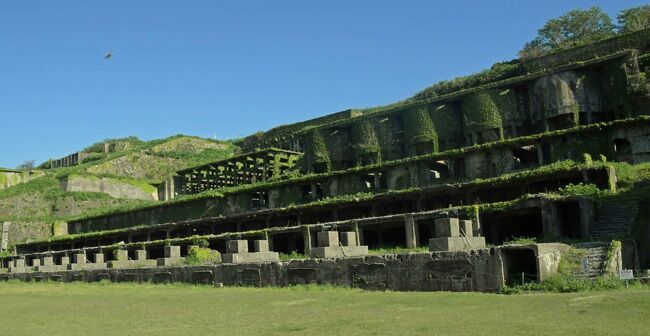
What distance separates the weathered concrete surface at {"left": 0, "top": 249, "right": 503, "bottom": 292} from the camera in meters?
19.5

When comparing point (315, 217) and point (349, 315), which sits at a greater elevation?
point (315, 217)

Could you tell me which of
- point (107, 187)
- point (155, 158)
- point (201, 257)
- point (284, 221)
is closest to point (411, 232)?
point (201, 257)

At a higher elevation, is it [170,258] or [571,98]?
[571,98]

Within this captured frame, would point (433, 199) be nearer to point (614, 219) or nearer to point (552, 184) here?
point (552, 184)

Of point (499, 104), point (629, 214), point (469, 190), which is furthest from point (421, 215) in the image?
point (499, 104)

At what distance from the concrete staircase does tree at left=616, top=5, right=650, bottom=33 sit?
145 feet

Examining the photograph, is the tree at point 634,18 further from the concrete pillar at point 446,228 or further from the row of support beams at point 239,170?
the concrete pillar at point 446,228

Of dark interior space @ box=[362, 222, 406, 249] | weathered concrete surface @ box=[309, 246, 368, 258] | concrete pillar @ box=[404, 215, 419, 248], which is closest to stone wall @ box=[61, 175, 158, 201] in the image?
dark interior space @ box=[362, 222, 406, 249]

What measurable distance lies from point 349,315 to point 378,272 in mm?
7442

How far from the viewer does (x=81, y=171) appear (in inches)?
3196

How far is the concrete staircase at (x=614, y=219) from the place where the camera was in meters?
27.4

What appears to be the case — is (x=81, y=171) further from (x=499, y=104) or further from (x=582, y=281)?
(x=582, y=281)

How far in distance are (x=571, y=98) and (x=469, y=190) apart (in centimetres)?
1251

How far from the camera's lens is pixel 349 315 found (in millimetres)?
14438
